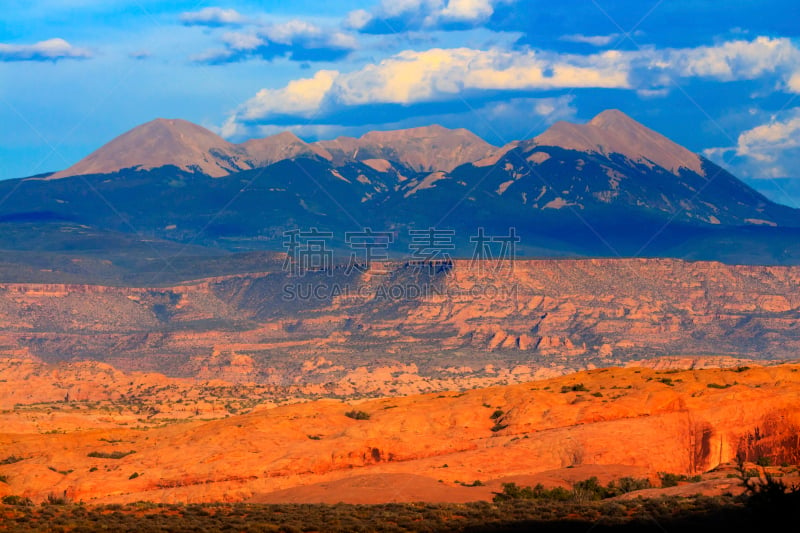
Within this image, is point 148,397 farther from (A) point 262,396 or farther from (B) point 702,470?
(B) point 702,470

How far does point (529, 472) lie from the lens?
170 ft

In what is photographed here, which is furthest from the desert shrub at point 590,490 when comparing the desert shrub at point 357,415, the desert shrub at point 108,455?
the desert shrub at point 108,455

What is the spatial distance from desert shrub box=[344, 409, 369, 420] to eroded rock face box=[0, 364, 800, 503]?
0.16 meters

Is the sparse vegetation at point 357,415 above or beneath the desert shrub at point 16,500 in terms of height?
above

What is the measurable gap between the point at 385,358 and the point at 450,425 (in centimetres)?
11714

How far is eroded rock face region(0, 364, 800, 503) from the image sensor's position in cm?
5150

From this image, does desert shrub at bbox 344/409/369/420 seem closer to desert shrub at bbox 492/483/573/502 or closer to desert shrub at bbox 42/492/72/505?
desert shrub at bbox 492/483/573/502

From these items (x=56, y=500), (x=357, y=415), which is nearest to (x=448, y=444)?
(x=357, y=415)

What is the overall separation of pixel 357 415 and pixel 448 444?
9698mm

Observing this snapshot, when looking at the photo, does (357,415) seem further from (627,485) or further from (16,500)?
(627,485)

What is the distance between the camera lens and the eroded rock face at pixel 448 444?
51.5 meters

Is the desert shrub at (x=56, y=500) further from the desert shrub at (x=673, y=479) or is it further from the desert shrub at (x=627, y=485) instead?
the desert shrub at (x=673, y=479)

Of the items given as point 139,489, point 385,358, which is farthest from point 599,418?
point 385,358

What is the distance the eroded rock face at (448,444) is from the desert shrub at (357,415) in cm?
16
